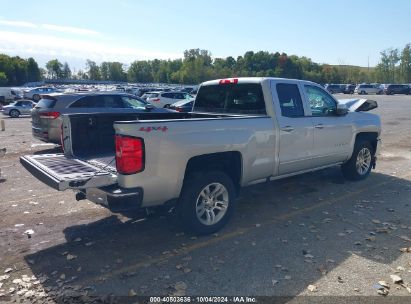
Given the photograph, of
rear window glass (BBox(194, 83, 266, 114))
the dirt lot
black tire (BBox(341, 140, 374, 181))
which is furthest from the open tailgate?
black tire (BBox(341, 140, 374, 181))

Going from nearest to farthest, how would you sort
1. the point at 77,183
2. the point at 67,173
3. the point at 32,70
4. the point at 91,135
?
the point at 77,183
the point at 67,173
the point at 91,135
the point at 32,70

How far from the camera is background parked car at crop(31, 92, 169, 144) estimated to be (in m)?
10.6

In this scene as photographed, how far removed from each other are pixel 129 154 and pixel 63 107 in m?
7.96

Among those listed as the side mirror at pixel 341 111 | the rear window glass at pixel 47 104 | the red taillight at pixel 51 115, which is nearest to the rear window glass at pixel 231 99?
the side mirror at pixel 341 111

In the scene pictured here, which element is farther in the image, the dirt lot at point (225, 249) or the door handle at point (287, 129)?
the door handle at point (287, 129)

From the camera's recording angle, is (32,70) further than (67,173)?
Yes

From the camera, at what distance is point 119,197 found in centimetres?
388

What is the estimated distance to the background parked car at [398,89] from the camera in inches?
2404

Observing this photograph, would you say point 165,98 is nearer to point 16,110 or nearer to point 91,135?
point 16,110

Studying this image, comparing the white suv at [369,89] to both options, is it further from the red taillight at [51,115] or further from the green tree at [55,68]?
the green tree at [55,68]

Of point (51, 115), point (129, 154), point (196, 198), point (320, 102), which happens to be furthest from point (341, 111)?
point (51, 115)

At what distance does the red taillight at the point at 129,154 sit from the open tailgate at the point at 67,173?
9.5 inches

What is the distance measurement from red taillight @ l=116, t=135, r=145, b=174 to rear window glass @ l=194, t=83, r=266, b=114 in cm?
227

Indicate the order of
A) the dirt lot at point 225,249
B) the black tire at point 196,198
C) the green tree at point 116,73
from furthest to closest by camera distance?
the green tree at point 116,73 → the black tire at point 196,198 → the dirt lot at point 225,249
